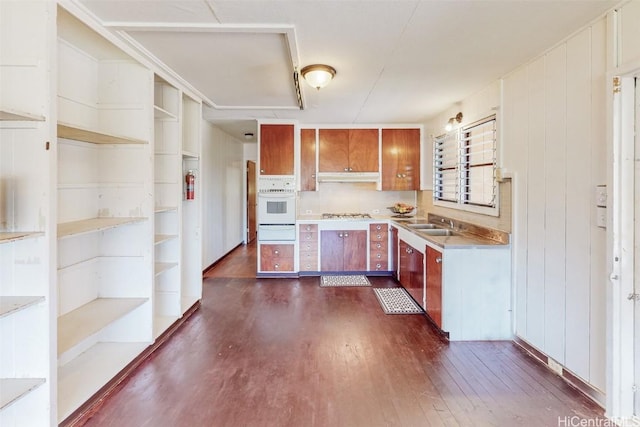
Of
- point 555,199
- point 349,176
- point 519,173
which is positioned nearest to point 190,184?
point 349,176

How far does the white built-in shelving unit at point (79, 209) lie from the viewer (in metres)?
1.61

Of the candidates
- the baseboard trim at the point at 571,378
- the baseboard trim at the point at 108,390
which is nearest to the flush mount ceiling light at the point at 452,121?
the baseboard trim at the point at 571,378

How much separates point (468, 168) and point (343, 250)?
6.90 ft

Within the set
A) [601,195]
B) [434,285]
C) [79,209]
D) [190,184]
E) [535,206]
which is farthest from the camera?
[190,184]

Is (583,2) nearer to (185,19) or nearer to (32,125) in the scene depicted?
→ (185,19)

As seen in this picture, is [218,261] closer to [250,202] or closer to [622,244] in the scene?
[250,202]

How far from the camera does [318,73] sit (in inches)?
107

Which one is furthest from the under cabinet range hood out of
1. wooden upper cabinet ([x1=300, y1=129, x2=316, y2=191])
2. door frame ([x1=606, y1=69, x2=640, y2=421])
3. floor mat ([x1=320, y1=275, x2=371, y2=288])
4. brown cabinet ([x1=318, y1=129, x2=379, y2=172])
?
door frame ([x1=606, y1=69, x2=640, y2=421])

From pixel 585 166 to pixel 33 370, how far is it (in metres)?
3.38

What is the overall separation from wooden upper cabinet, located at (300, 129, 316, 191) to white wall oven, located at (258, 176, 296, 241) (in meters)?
0.32

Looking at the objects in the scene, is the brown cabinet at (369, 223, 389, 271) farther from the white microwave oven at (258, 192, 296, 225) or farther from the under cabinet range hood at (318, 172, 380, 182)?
the white microwave oven at (258, 192, 296, 225)

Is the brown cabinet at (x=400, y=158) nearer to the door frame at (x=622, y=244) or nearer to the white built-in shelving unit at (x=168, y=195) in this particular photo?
the white built-in shelving unit at (x=168, y=195)

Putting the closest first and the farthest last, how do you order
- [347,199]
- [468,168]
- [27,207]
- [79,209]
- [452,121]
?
[27,207], [79,209], [468,168], [452,121], [347,199]

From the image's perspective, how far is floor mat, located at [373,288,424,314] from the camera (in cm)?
357
